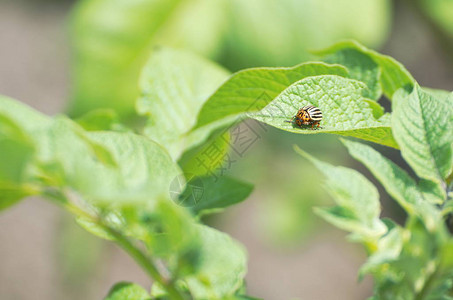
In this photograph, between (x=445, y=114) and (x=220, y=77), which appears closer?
(x=445, y=114)

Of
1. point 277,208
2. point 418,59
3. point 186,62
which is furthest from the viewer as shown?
point 418,59

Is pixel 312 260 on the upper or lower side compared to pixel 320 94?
lower

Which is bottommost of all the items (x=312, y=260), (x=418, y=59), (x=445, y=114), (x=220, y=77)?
(x=312, y=260)

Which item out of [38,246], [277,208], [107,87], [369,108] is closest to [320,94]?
[369,108]

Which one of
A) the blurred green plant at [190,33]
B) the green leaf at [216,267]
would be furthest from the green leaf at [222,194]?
the blurred green plant at [190,33]

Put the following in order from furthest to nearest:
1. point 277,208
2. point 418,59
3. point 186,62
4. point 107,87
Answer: point 418,59 → point 277,208 → point 107,87 → point 186,62

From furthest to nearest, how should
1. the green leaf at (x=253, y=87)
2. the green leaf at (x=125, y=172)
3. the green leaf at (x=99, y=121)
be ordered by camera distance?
1. the green leaf at (x=99, y=121)
2. the green leaf at (x=253, y=87)
3. the green leaf at (x=125, y=172)

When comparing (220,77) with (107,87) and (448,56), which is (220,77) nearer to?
(107,87)

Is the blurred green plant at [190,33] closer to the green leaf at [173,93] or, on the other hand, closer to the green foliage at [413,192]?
the green leaf at [173,93]
